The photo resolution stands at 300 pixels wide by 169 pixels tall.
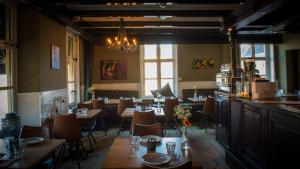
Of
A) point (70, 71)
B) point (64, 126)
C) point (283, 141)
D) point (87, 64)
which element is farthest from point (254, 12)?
point (87, 64)

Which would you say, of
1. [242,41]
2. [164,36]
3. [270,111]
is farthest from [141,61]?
[270,111]

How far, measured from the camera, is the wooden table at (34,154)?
6.61ft

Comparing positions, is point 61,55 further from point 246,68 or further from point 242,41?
point 242,41

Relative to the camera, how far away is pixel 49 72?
500cm

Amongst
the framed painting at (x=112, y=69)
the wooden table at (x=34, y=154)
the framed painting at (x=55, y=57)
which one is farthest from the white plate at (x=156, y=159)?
the framed painting at (x=112, y=69)

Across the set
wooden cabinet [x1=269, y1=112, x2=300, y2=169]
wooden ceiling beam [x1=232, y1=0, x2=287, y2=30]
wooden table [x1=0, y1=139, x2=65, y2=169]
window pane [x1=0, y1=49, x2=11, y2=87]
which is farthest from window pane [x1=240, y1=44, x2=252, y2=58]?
wooden table [x1=0, y1=139, x2=65, y2=169]

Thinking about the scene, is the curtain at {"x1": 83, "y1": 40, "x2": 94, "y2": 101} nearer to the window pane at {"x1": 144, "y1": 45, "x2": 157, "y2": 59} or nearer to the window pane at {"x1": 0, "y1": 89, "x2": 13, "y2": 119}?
the window pane at {"x1": 144, "y1": 45, "x2": 157, "y2": 59}

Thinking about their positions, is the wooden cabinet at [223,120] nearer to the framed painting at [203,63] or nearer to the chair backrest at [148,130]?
the chair backrest at [148,130]

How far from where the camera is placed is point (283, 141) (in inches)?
108

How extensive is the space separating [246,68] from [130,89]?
5.79 metres

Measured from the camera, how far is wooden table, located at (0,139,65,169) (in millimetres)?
2016

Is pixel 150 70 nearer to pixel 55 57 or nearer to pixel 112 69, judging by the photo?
pixel 112 69

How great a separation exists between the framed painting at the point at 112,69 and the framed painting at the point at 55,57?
3910 millimetres

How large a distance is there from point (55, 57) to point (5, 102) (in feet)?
4.93
